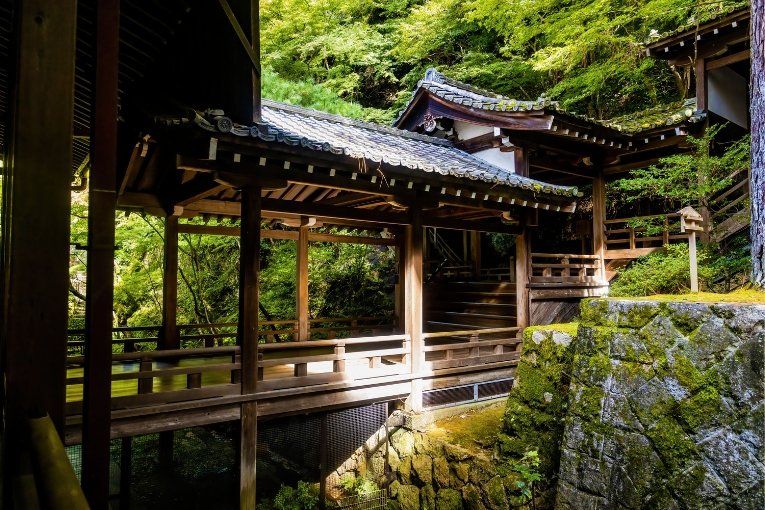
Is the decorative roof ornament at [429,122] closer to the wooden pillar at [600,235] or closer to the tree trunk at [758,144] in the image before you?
the wooden pillar at [600,235]

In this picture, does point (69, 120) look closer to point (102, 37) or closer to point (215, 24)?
point (102, 37)

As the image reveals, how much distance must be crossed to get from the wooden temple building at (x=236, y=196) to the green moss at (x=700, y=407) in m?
4.11

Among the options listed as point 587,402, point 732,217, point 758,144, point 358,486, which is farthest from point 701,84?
point 358,486

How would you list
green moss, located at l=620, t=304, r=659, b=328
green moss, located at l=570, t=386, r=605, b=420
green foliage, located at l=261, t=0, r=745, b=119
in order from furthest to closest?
green foliage, located at l=261, t=0, r=745, b=119 < green moss, located at l=570, t=386, r=605, b=420 < green moss, located at l=620, t=304, r=659, b=328

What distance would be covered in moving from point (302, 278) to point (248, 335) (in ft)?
10.6

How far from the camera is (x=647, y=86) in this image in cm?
1366

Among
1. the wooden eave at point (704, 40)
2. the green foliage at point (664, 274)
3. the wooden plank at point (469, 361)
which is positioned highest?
the wooden eave at point (704, 40)

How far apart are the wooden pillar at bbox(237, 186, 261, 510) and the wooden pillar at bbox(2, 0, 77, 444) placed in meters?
4.15

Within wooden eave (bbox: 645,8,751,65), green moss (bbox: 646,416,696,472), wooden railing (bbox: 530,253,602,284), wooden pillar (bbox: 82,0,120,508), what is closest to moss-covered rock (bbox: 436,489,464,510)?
green moss (bbox: 646,416,696,472)

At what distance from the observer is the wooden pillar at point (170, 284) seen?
309 inches

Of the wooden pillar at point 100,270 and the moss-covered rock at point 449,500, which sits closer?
the wooden pillar at point 100,270

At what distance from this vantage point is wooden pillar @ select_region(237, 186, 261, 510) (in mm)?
5816

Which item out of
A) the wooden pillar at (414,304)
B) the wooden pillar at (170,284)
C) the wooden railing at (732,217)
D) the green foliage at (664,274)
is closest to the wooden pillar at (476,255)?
the green foliage at (664,274)

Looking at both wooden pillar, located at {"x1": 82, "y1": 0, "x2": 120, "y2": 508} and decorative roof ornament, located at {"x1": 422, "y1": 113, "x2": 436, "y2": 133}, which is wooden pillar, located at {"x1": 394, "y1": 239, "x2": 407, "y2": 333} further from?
wooden pillar, located at {"x1": 82, "y1": 0, "x2": 120, "y2": 508}
